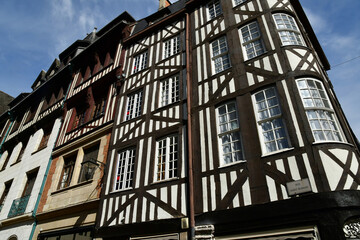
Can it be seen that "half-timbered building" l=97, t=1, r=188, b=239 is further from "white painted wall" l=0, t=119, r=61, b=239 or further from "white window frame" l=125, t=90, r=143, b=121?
"white painted wall" l=0, t=119, r=61, b=239

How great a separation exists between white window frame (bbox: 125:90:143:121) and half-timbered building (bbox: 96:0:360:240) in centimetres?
6

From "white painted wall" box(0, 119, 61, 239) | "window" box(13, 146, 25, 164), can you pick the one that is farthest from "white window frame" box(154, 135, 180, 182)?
"window" box(13, 146, 25, 164)

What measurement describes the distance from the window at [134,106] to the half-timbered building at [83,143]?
2.78 feet

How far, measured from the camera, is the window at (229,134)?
646 cm

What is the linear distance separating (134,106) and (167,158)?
11.1ft

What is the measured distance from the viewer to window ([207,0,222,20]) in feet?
33.1

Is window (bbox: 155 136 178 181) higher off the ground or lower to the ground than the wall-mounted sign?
higher

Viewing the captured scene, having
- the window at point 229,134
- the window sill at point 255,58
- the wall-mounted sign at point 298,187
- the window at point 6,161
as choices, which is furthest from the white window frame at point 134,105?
the window at point 6,161

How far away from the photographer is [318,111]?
5.91m

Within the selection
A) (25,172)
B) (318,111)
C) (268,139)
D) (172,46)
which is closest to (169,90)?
(172,46)

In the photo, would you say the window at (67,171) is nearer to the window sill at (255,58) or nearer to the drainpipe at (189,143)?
the drainpipe at (189,143)

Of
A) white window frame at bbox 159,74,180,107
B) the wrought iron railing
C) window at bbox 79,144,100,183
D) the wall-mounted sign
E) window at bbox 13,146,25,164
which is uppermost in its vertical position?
window at bbox 13,146,25,164

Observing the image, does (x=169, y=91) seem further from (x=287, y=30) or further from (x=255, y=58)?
(x=287, y=30)

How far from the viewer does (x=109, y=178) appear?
29.0ft
